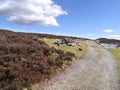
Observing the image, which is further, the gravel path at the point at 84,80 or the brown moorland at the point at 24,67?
the brown moorland at the point at 24,67

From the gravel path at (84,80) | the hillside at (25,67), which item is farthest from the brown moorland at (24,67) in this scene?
the gravel path at (84,80)

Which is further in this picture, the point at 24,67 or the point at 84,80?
the point at 24,67

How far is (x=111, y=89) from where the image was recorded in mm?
18594

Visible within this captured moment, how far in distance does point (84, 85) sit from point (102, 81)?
2.33 m

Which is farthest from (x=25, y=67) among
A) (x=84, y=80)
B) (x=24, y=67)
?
(x=84, y=80)

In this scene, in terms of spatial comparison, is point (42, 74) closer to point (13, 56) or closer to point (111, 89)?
point (13, 56)

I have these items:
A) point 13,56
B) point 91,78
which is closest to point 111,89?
point 91,78

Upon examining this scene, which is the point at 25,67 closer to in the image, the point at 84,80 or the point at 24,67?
the point at 24,67

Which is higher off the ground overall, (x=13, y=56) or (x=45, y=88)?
(x=13, y=56)

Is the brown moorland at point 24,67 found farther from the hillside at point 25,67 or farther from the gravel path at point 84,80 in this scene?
the gravel path at point 84,80

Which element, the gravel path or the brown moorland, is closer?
the gravel path

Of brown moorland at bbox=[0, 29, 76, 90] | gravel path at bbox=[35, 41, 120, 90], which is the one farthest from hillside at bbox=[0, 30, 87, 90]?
gravel path at bbox=[35, 41, 120, 90]

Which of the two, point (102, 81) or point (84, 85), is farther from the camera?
point (102, 81)

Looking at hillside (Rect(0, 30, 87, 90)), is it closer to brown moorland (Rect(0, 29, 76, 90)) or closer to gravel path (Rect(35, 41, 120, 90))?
brown moorland (Rect(0, 29, 76, 90))
